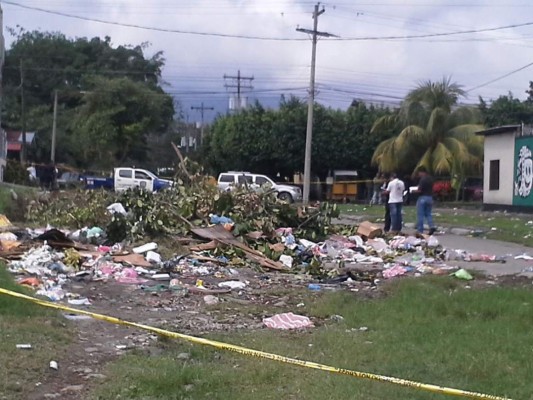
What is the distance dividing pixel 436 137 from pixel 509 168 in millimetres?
12601

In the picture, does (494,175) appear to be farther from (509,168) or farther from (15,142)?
(15,142)

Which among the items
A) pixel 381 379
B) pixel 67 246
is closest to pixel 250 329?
pixel 381 379

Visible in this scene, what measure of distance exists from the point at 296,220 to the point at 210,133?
4508cm

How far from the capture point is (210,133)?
213 feet

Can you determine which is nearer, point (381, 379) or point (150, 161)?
point (381, 379)

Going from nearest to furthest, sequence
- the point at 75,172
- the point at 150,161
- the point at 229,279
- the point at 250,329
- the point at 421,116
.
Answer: the point at 250,329
the point at 229,279
the point at 421,116
the point at 75,172
the point at 150,161

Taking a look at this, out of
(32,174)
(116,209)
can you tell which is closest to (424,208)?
(116,209)

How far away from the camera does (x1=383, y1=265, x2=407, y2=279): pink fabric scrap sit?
14698 mm

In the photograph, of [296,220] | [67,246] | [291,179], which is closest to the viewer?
[67,246]

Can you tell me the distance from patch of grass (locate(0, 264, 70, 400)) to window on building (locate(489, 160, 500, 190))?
30.3m

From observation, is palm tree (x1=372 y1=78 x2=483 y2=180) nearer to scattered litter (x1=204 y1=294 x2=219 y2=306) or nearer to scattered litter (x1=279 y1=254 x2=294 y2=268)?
scattered litter (x1=279 y1=254 x2=294 y2=268)

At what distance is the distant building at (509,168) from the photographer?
34.9m

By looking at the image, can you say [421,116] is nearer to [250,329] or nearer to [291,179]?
[291,179]

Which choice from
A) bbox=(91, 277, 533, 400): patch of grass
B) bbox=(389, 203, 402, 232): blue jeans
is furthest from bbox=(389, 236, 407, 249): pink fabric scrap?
bbox=(91, 277, 533, 400): patch of grass
